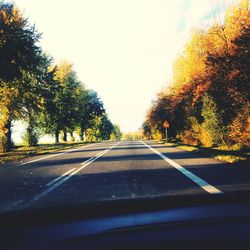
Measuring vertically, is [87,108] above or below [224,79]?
above

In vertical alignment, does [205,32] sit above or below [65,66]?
below

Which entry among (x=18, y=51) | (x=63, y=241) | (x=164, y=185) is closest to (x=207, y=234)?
(x=63, y=241)

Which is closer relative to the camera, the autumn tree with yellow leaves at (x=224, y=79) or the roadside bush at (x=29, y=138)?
the autumn tree with yellow leaves at (x=224, y=79)

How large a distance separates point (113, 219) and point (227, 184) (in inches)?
229

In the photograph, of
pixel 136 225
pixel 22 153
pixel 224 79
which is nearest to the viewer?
pixel 136 225

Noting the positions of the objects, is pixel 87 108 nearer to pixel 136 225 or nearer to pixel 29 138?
pixel 29 138

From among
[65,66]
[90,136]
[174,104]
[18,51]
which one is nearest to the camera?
[18,51]

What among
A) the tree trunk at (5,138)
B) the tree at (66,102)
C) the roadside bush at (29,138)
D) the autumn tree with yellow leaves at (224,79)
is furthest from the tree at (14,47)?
the tree at (66,102)

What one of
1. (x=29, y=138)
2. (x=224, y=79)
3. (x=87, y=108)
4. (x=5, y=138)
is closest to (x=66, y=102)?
(x=29, y=138)

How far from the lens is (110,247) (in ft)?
9.18

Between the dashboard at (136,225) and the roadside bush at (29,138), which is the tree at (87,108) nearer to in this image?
the roadside bush at (29,138)

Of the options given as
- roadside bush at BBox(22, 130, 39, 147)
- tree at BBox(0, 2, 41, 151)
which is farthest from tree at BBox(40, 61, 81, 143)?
tree at BBox(0, 2, 41, 151)

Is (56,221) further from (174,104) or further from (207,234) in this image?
(174,104)

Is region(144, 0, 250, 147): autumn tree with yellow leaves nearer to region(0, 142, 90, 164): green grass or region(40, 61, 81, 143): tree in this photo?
region(0, 142, 90, 164): green grass
